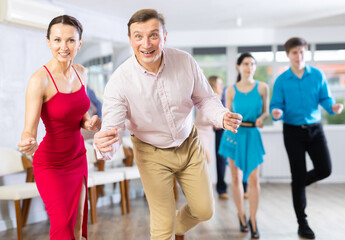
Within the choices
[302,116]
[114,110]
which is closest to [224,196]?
[302,116]

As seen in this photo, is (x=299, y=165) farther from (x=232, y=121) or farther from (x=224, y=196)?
(x=224, y=196)

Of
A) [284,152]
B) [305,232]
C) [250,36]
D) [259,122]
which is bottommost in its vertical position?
[305,232]

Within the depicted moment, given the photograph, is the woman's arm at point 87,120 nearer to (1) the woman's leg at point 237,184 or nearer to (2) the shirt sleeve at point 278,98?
(1) the woman's leg at point 237,184

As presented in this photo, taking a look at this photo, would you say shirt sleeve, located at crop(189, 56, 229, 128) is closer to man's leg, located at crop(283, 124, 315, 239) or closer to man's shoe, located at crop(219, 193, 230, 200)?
man's leg, located at crop(283, 124, 315, 239)

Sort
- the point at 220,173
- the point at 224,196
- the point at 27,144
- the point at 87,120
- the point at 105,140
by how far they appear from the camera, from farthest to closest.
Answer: the point at 220,173 < the point at 224,196 < the point at 87,120 < the point at 27,144 < the point at 105,140

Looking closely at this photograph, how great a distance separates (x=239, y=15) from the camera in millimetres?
6383

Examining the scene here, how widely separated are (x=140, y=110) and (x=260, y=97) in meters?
1.82

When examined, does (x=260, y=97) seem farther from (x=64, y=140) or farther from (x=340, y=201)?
(x=340, y=201)

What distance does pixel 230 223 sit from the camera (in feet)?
14.1

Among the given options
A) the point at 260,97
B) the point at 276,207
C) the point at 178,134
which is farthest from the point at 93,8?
the point at 178,134

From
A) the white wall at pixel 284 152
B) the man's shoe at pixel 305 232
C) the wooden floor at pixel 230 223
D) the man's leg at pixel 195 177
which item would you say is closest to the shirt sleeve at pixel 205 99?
the man's leg at pixel 195 177

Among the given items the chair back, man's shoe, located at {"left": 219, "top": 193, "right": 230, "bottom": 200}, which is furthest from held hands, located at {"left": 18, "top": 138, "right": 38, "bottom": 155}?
man's shoe, located at {"left": 219, "top": 193, "right": 230, "bottom": 200}

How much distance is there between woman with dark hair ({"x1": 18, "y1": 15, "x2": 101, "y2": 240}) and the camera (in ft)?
7.37

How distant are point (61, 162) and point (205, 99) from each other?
85 centimetres
